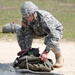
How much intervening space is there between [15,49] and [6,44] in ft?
1.86

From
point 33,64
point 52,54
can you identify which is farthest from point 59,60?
point 52,54

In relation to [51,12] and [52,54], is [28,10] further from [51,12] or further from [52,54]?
[51,12]

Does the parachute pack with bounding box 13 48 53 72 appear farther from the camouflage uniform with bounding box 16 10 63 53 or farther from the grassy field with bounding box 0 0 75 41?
the grassy field with bounding box 0 0 75 41

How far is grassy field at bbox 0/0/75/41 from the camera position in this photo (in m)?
10.0

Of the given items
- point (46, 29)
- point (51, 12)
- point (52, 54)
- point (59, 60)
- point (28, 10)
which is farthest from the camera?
point (51, 12)

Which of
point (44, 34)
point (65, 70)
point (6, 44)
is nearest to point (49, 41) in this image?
point (44, 34)

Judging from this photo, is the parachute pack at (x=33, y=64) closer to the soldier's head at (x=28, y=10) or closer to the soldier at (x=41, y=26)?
the soldier at (x=41, y=26)

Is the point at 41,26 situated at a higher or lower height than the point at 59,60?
higher

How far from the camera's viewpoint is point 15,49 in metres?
7.03

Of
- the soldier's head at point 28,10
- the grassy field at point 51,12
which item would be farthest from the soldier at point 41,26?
the grassy field at point 51,12

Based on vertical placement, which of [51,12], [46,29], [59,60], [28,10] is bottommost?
[51,12]

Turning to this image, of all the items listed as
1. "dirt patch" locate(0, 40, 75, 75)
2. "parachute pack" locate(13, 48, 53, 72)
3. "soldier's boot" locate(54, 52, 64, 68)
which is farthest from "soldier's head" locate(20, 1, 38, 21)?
"dirt patch" locate(0, 40, 75, 75)

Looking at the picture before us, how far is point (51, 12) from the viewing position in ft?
49.6

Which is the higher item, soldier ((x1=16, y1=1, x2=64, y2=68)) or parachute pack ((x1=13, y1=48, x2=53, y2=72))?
soldier ((x1=16, y1=1, x2=64, y2=68))
